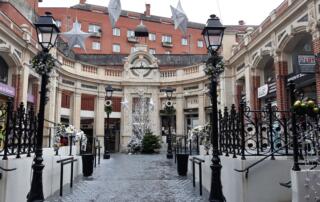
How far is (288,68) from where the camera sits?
14.2m

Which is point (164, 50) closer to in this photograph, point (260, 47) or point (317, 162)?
point (260, 47)

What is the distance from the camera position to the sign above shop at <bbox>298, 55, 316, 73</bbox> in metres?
11.2

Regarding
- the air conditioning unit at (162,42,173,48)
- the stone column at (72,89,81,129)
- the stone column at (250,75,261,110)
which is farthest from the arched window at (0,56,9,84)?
the air conditioning unit at (162,42,173,48)

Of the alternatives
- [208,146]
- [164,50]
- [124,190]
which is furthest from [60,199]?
[164,50]

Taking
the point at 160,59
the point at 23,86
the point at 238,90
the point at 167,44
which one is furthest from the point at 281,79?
the point at 167,44

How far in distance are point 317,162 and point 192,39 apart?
139 feet

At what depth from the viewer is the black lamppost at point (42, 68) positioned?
546cm

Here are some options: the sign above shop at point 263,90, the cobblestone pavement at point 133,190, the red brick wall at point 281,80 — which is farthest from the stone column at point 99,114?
the red brick wall at point 281,80

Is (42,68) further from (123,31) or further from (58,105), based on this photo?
(123,31)

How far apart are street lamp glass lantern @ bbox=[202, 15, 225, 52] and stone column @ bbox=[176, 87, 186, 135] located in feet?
64.2

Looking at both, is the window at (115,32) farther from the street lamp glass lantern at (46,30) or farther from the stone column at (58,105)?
the street lamp glass lantern at (46,30)

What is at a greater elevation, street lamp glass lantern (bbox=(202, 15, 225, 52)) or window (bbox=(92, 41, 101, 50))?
window (bbox=(92, 41, 101, 50))

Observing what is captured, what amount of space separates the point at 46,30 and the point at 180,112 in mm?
20309

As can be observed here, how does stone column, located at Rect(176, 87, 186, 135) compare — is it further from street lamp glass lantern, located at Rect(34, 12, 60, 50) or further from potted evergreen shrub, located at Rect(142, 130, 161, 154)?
street lamp glass lantern, located at Rect(34, 12, 60, 50)
